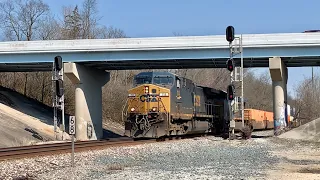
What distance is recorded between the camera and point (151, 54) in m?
33.0

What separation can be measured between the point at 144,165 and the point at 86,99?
2118 centimetres

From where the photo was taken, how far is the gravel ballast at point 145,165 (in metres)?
11.6

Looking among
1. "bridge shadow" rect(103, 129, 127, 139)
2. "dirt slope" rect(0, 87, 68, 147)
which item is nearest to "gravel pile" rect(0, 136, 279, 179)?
"dirt slope" rect(0, 87, 68, 147)

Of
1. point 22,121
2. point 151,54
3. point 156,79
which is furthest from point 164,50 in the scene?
point 22,121

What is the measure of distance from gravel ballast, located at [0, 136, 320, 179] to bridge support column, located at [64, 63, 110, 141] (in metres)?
15.2

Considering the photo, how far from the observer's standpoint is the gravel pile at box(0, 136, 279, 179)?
11.6 meters

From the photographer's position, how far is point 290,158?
16781 mm

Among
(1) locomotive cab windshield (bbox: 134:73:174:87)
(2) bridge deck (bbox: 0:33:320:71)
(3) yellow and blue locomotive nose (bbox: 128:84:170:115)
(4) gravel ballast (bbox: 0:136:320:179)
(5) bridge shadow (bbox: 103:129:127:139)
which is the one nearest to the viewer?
(4) gravel ballast (bbox: 0:136:320:179)

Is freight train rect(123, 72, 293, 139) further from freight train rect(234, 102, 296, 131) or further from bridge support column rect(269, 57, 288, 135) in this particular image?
freight train rect(234, 102, 296, 131)

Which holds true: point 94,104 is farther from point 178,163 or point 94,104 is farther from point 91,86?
point 178,163

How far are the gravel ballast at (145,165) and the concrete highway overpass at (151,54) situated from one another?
14.3 m

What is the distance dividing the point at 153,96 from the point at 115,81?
3498 centimetres

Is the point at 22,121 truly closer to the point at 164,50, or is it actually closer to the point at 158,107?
the point at 164,50

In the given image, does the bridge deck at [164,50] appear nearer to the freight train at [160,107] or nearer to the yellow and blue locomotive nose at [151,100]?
the freight train at [160,107]
